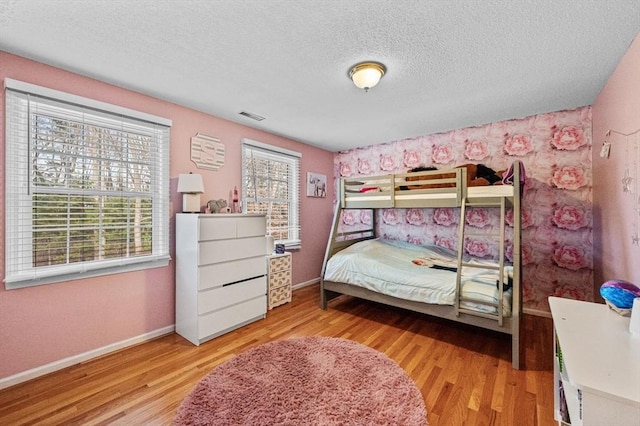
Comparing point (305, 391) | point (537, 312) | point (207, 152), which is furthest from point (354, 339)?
point (207, 152)

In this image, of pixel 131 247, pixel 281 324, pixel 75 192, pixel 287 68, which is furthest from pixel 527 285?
pixel 75 192

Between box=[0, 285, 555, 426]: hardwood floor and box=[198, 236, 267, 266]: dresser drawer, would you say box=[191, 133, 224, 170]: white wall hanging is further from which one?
box=[0, 285, 555, 426]: hardwood floor

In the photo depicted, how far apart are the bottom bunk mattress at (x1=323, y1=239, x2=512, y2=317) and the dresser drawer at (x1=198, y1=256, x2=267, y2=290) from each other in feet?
2.79

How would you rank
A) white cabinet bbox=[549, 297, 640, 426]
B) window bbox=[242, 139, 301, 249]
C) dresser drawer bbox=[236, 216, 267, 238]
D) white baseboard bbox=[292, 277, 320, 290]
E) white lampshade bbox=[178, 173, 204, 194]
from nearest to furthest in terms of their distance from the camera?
white cabinet bbox=[549, 297, 640, 426]
white lampshade bbox=[178, 173, 204, 194]
dresser drawer bbox=[236, 216, 267, 238]
window bbox=[242, 139, 301, 249]
white baseboard bbox=[292, 277, 320, 290]

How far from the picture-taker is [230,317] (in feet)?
8.33

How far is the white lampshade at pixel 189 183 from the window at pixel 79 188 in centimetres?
15

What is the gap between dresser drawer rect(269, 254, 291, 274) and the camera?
3139mm

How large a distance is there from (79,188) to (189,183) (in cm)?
80

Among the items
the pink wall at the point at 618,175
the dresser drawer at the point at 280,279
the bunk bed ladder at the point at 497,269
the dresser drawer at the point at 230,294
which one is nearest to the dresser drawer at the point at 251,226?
the dresser drawer at the point at 230,294

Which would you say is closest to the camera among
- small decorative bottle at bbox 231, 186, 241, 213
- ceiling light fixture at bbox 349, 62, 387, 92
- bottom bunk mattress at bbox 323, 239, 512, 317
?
ceiling light fixture at bbox 349, 62, 387, 92

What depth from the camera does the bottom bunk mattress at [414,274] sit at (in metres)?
2.17

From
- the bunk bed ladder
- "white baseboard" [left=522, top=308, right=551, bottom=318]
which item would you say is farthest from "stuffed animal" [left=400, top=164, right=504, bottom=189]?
"white baseboard" [left=522, top=308, right=551, bottom=318]

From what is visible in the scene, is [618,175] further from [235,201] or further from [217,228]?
[235,201]

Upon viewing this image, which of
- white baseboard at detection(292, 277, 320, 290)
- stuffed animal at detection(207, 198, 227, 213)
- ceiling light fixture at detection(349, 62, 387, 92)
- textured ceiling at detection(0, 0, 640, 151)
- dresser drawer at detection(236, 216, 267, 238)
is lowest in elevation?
white baseboard at detection(292, 277, 320, 290)
